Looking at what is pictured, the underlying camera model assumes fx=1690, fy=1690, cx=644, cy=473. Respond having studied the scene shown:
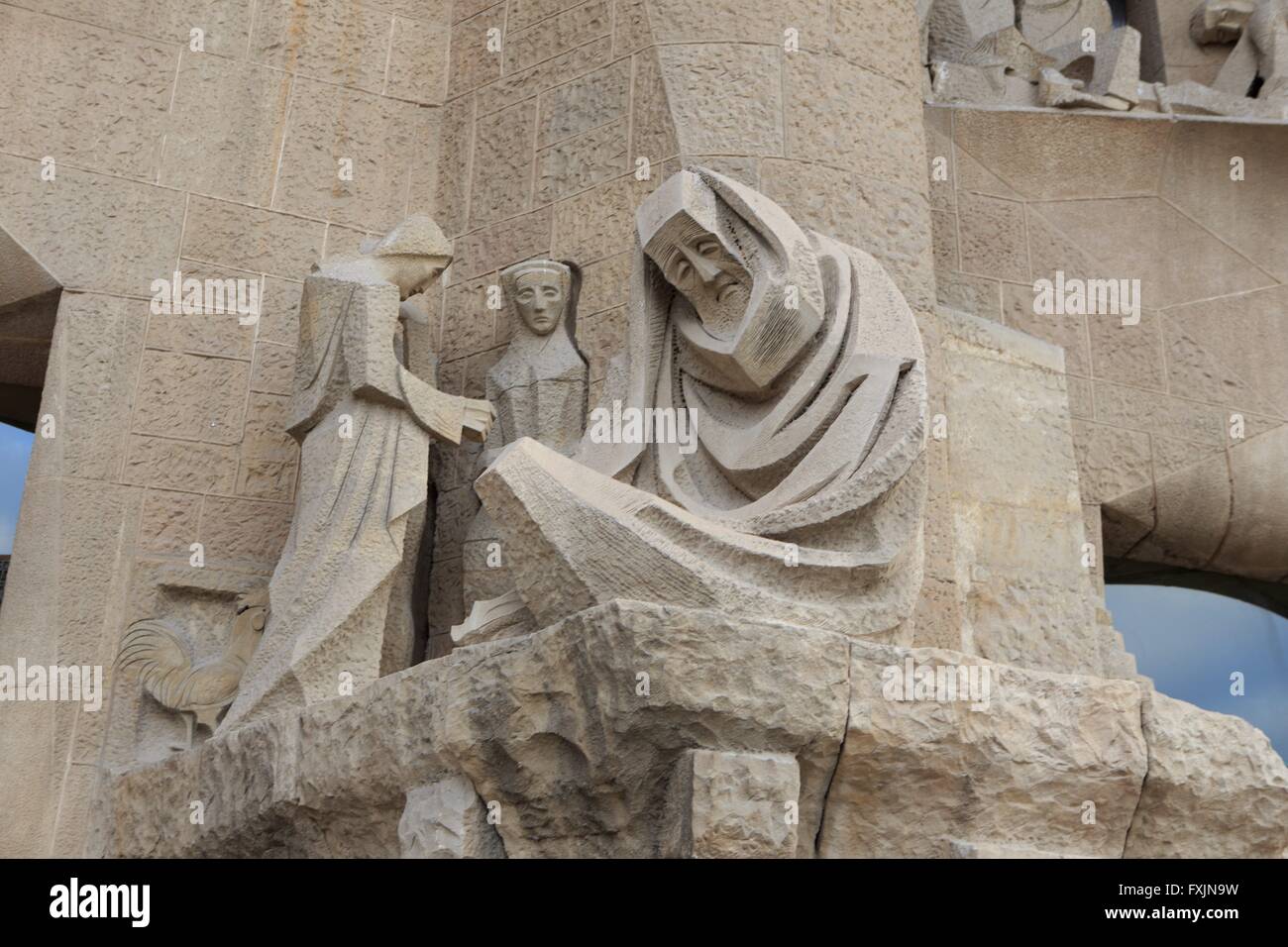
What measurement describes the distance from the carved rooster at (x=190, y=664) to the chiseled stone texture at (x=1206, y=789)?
288 cm

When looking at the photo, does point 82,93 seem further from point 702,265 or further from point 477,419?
point 702,265

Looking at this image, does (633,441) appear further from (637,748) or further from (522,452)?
(637,748)

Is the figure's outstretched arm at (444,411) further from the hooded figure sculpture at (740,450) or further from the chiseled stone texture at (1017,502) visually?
the chiseled stone texture at (1017,502)

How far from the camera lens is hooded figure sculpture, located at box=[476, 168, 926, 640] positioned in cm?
404

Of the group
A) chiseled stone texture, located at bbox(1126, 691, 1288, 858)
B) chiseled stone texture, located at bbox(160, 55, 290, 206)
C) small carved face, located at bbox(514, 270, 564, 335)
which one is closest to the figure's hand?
small carved face, located at bbox(514, 270, 564, 335)

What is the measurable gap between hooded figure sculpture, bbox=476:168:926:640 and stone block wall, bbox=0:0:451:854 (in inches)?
50.7

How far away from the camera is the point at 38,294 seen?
20.2 ft

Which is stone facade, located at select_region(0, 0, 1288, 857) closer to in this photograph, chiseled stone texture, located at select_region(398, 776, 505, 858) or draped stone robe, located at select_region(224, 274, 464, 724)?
chiseled stone texture, located at select_region(398, 776, 505, 858)

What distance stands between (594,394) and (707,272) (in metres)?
1.23

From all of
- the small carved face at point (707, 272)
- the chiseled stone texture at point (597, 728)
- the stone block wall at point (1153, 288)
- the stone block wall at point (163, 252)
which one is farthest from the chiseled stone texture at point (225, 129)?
the chiseled stone texture at point (597, 728)

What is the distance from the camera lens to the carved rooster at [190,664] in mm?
5418

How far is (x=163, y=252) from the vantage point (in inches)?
245

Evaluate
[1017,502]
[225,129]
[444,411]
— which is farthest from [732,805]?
[225,129]

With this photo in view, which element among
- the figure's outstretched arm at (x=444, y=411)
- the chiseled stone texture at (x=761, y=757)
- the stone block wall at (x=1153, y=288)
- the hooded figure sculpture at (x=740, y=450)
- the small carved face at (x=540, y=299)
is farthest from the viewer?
the stone block wall at (x=1153, y=288)
